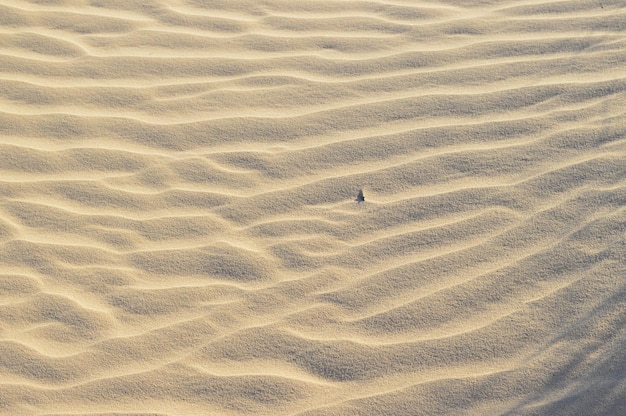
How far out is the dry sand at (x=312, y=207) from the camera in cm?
271

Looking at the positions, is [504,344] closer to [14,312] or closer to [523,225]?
[523,225]

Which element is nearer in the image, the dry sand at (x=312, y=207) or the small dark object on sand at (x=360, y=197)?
the dry sand at (x=312, y=207)

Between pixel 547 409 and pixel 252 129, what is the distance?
5.85 ft

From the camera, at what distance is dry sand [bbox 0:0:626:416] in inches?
107

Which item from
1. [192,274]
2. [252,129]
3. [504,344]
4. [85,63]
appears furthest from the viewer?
[85,63]

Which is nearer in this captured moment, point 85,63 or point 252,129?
point 252,129

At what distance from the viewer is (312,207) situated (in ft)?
10.5

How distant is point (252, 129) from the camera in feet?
11.4

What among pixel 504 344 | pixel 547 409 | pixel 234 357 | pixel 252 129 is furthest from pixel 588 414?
pixel 252 129

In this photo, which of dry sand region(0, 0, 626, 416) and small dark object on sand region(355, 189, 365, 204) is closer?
dry sand region(0, 0, 626, 416)

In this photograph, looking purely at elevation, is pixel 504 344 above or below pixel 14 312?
below

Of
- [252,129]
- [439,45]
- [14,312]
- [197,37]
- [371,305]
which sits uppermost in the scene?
[197,37]

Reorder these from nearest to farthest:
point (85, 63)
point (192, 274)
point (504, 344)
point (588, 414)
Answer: point (588, 414), point (504, 344), point (192, 274), point (85, 63)

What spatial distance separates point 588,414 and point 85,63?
111 inches
